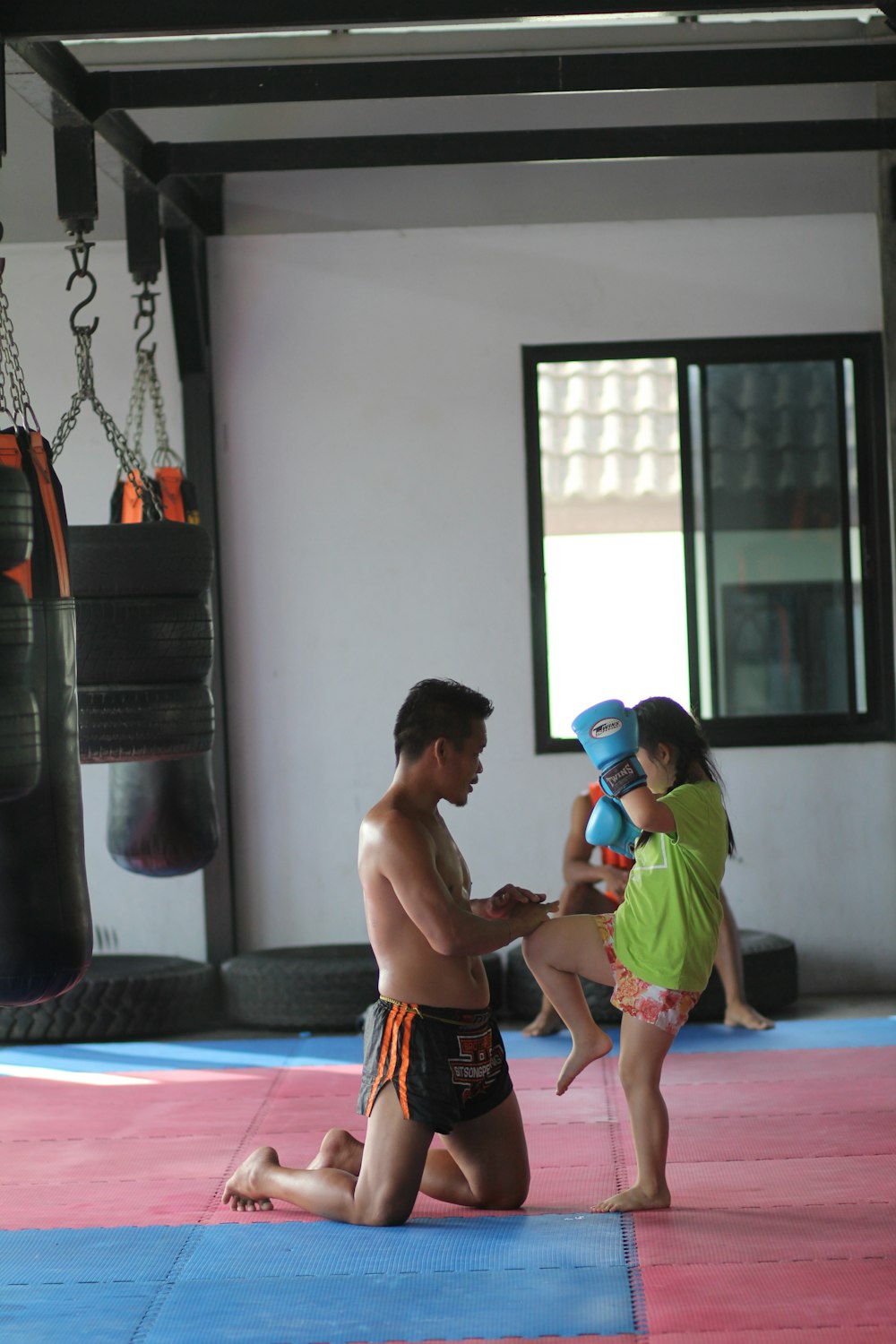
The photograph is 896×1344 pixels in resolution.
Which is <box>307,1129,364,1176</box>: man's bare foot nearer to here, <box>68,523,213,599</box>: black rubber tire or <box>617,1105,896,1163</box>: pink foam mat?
<box>617,1105,896,1163</box>: pink foam mat

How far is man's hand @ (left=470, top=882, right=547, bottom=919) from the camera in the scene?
143 inches

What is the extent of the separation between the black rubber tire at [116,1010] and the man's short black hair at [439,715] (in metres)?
2.88

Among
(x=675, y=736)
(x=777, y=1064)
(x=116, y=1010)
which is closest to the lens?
(x=675, y=736)

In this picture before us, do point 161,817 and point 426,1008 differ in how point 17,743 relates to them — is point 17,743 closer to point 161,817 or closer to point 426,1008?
point 426,1008

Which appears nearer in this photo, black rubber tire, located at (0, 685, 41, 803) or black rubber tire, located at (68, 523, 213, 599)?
black rubber tire, located at (0, 685, 41, 803)

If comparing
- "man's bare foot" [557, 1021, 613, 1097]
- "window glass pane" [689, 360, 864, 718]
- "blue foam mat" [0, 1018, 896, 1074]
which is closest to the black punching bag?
"blue foam mat" [0, 1018, 896, 1074]

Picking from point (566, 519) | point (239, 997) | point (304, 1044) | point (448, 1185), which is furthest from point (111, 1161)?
point (566, 519)

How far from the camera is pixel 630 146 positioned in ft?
18.7

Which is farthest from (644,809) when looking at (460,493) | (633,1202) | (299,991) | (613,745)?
(460,493)

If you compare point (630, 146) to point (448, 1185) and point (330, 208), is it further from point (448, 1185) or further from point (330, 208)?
point (448, 1185)

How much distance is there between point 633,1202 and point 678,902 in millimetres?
721

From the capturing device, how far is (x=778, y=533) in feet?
21.9

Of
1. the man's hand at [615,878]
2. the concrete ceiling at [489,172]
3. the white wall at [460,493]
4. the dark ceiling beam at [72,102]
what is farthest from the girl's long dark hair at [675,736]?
the concrete ceiling at [489,172]

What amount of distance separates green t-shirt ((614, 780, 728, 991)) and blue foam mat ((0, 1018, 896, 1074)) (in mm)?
1868
